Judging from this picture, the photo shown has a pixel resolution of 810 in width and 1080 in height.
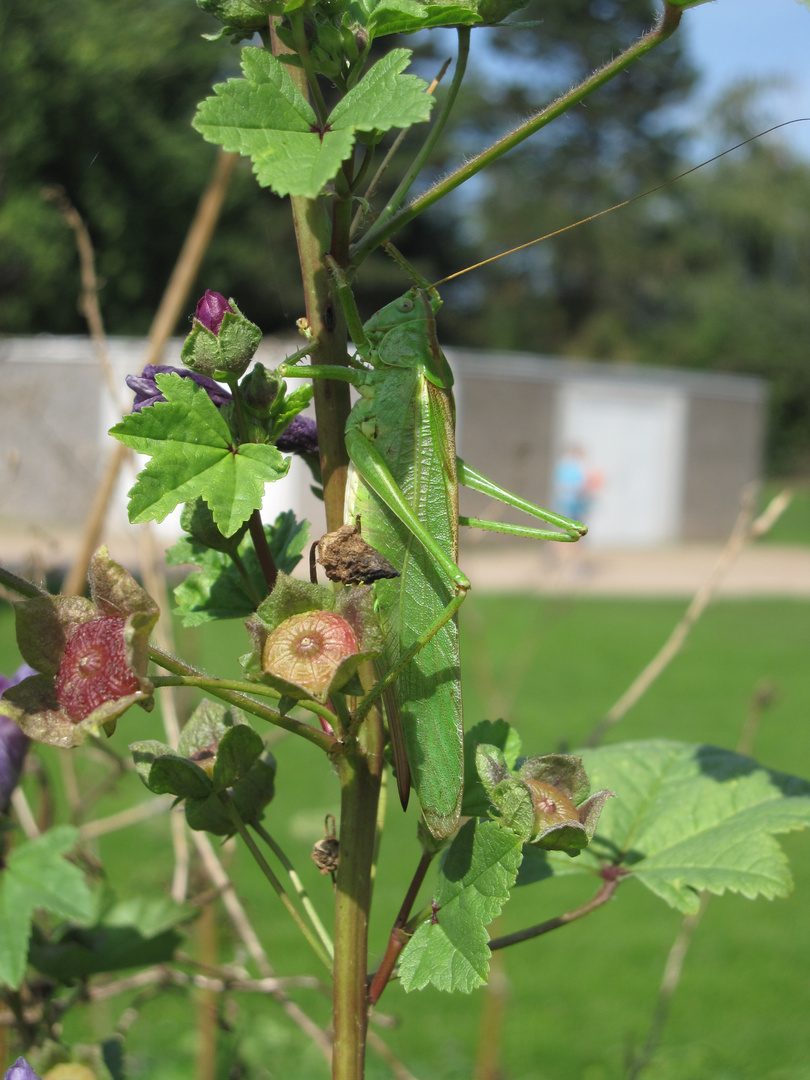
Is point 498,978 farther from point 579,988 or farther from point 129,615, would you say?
point 579,988

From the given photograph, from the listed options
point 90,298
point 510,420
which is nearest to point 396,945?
point 90,298

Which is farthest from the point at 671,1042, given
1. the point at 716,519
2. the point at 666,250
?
the point at 666,250

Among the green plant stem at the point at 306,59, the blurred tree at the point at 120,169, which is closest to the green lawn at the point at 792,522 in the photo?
the blurred tree at the point at 120,169

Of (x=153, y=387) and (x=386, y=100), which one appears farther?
(x=153, y=387)

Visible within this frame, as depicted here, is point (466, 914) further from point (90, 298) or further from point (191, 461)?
point (90, 298)

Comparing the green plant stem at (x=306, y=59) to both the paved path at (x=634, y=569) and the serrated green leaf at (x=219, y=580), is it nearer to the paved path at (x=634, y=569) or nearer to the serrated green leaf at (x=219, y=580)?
the serrated green leaf at (x=219, y=580)

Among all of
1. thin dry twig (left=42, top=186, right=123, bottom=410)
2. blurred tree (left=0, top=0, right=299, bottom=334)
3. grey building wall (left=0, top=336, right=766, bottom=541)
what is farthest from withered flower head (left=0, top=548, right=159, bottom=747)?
blurred tree (left=0, top=0, right=299, bottom=334)
